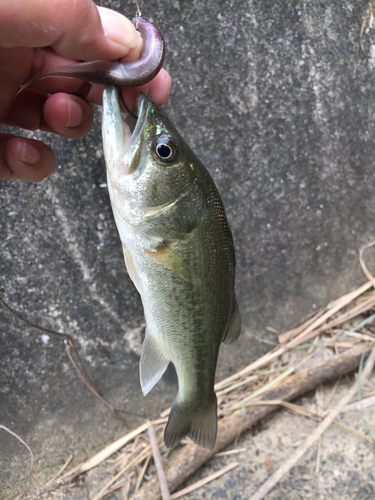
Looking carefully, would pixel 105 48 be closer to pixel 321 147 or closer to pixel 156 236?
pixel 156 236

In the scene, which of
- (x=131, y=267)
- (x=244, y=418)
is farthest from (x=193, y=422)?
(x=244, y=418)

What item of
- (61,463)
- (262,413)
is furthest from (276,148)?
(61,463)

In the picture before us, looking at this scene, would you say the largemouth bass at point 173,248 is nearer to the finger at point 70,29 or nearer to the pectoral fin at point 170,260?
the pectoral fin at point 170,260

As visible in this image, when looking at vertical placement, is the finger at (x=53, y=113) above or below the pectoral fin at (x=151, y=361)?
above

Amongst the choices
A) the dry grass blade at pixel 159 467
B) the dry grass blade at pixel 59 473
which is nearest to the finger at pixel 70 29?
the dry grass blade at pixel 159 467

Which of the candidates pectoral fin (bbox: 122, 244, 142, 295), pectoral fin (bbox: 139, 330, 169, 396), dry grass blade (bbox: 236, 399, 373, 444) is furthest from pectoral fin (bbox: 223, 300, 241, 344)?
dry grass blade (bbox: 236, 399, 373, 444)

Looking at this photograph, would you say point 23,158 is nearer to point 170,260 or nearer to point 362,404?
point 170,260

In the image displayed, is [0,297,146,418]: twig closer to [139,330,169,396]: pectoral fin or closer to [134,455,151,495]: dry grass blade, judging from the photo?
[134,455,151,495]: dry grass blade
